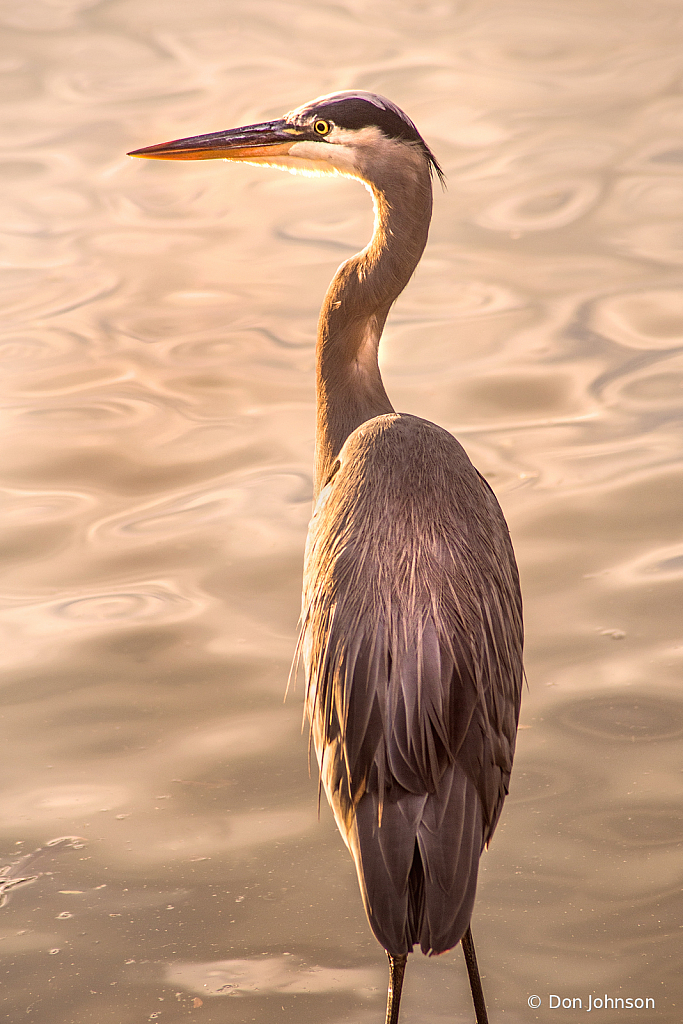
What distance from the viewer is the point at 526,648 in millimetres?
4438

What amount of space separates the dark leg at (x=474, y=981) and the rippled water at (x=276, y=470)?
0.20 meters

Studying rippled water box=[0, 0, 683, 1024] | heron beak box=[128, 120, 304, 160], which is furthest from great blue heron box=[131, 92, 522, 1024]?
rippled water box=[0, 0, 683, 1024]

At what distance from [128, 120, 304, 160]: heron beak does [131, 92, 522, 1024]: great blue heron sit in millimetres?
132

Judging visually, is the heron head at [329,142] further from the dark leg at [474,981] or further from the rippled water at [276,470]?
the dark leg at [474,981]

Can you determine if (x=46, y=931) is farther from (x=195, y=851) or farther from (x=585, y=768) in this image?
(x=585, y=768)

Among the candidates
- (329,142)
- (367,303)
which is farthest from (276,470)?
(329,142)

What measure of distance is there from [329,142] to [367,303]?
1.59 ft

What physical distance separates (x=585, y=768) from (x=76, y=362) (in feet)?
13.7

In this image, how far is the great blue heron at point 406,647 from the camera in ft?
8.07

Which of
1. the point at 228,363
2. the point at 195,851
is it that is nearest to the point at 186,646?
the point at 195,851

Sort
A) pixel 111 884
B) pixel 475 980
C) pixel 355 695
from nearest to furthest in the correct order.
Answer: pixel 355 695, pixel 475 980, pixel 111 884

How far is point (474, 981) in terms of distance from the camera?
2.81m

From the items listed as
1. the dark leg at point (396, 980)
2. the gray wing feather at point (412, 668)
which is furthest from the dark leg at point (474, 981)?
the gray wing feather at point (412, 668)

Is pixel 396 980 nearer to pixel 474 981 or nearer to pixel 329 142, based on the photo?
pixel 474 981
